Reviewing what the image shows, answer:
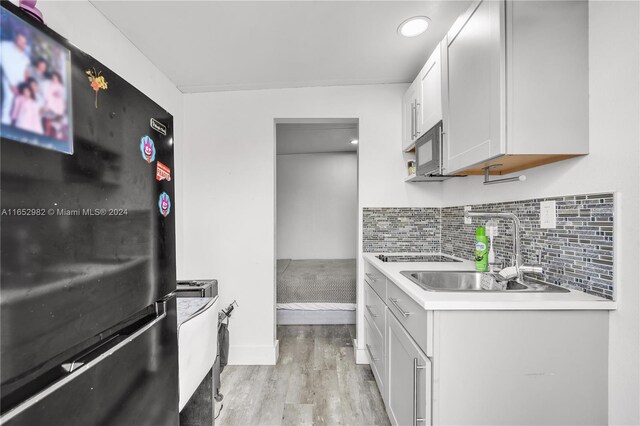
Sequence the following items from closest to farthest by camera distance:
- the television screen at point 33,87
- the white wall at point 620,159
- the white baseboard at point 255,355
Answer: the television screen at point 33,87 → the white wall at point 620,159 → the white baseboard at point 255,355

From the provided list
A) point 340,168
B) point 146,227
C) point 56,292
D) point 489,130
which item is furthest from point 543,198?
point 340,168

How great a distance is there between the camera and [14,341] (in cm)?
46

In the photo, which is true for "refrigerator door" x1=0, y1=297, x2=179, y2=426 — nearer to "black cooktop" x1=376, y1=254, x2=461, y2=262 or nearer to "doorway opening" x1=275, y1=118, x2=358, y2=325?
"black cooktop" x1=376, y1=254, x2=461, y2=262

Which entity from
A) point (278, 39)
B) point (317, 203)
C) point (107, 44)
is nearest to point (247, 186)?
point (278, 39)

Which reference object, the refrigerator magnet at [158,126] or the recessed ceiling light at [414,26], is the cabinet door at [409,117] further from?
the refrigerator magnet at [158,126]

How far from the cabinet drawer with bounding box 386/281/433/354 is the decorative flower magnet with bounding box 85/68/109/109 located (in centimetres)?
116

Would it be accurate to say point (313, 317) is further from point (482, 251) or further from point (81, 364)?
point (81, 364)

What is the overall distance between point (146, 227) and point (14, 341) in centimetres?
Result: 38

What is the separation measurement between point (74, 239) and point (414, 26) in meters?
1.90

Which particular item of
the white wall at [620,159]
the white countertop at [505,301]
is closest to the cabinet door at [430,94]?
the white wall at [620,159]

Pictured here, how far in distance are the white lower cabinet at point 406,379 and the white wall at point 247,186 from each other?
0.93 m

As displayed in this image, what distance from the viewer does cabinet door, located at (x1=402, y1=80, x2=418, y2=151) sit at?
2115 millimetres

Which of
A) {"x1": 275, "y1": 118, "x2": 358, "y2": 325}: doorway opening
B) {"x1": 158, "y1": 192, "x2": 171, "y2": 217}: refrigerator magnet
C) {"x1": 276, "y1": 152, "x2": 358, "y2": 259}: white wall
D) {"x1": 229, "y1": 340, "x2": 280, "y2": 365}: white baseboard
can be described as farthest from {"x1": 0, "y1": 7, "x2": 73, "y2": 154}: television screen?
{"x1": 276, "y1": 152, "x2": 358, "y2": 259}: white wall

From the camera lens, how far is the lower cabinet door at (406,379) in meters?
1.10
